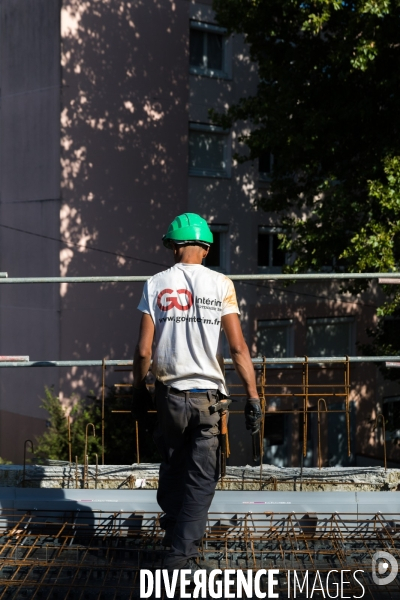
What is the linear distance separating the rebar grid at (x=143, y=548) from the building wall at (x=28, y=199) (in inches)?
594

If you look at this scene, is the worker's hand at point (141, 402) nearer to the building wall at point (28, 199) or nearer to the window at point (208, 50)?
the building wall at point (28, 199)

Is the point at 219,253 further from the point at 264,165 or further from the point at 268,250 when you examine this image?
the point at 264,165

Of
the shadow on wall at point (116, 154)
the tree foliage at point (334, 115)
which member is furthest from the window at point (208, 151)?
the tree foliage at point (334, 115)

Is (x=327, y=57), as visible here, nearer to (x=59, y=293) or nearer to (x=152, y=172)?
(x=152, y=172)

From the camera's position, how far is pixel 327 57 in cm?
1521

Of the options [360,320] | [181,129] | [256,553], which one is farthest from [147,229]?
[256,553]

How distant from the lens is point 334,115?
15.1 metres

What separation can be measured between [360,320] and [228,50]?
8.80m

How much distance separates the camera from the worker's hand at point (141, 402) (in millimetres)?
4551

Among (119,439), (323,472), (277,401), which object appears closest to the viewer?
(323,472)

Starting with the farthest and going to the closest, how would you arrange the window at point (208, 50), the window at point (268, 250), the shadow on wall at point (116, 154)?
the window at point (268, 250)
the window at point (208, 50)
the shadow on wall at point (116, 154)

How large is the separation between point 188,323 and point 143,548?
1.49 m

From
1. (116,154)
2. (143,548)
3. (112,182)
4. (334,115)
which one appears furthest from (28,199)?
(143,548)

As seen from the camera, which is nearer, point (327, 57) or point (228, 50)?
point (327, 57)
